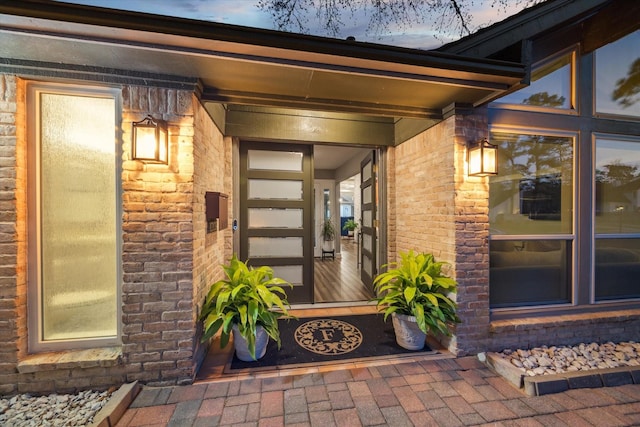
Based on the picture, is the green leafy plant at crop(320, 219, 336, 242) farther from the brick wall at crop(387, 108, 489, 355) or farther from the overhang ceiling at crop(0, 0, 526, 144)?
the overhang ceiling at crop(0, 0, 526, 144)

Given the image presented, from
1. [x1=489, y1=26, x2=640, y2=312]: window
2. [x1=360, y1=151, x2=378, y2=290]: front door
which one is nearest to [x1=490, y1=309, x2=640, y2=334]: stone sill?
[x1=489, y1=26, x2=640, y2=312]: window

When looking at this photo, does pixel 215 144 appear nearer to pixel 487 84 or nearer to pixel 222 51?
pixel 222 51

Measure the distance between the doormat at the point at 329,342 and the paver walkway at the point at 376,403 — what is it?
205 millimetres

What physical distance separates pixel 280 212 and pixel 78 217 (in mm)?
2051

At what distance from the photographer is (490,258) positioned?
2.50 metres

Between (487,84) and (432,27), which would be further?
(432,27)

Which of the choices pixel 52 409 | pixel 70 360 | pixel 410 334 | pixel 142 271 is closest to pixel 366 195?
pixel 410 334

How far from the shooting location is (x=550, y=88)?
258 centimetres

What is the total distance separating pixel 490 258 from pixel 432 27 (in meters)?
2.38

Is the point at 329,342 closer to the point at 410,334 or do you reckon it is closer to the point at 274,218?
the point at 410,334

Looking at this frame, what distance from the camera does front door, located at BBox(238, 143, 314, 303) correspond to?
3.39 m

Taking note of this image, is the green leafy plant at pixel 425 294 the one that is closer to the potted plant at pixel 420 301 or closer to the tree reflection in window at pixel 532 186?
the potted plant at pixel 420 301

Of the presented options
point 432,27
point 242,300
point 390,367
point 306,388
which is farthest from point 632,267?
point 242,300

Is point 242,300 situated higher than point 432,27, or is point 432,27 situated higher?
point 432,27
